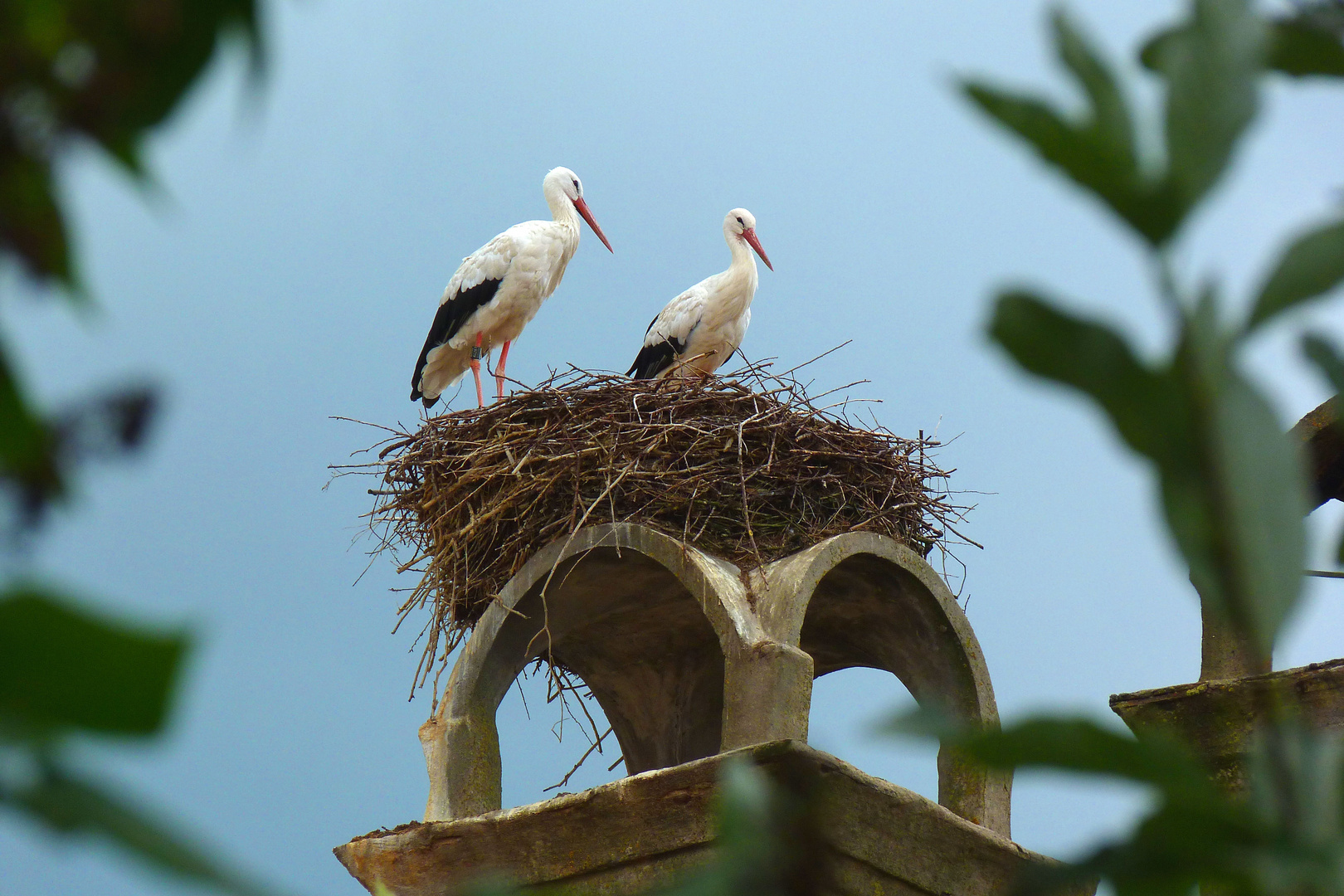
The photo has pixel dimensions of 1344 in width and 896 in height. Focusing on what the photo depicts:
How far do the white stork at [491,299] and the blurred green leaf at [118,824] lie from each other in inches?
343

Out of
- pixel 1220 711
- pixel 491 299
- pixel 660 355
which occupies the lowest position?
pixel 1220 711

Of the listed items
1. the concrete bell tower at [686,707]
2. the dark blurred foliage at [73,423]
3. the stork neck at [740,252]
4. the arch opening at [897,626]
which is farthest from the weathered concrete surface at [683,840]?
the stork neck at [740,252]

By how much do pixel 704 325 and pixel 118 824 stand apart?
889 centimetres

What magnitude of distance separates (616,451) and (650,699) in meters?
1.72

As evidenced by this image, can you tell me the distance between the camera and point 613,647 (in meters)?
7.32

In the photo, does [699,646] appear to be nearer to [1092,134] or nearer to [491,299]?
[491,299]

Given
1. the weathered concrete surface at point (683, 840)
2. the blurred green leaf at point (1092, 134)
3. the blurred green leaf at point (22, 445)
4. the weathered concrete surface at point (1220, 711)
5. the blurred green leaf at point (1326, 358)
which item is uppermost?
the weathered concrete surface at point (1220, 711)

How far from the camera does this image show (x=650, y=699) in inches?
295

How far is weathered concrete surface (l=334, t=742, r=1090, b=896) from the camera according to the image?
4.84 m

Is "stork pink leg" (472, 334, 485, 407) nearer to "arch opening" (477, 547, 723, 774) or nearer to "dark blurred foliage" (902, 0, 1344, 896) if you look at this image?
"arch opening" (477, 547, 723, 774)

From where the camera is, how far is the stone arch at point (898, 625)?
5.67 metres

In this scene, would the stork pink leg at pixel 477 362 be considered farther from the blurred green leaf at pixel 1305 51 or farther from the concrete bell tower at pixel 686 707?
the blurred green leaf at pixel 1305 51

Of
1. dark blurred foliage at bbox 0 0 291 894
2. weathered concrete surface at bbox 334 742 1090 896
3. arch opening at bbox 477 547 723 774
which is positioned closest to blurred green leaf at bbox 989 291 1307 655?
dark blurred foliage at bbox 0 0 291 894

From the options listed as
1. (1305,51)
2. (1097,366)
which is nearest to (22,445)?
(1097,366)
